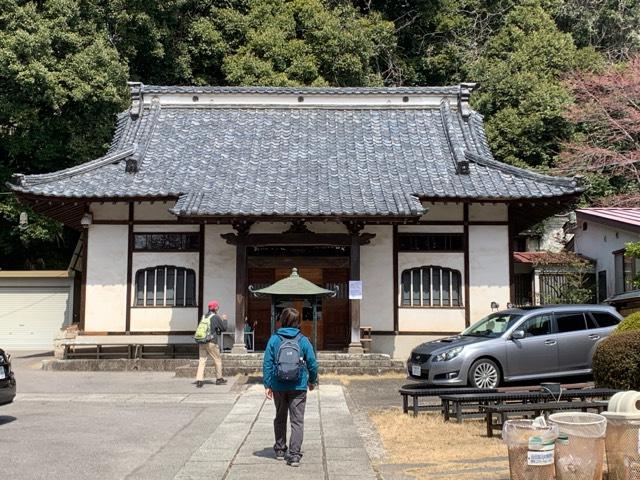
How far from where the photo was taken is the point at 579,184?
1780 cm

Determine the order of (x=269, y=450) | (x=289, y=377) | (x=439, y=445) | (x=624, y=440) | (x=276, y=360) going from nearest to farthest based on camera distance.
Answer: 1. (x=624, y=440)
2. (x=289, y=377)
3. (x=276, y=360)
4. (x=269, y=450)
5. (x=439, y=445)

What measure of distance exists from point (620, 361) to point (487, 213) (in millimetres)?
10572

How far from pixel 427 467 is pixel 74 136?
23.3m

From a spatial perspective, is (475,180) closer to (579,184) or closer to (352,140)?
(579,184)

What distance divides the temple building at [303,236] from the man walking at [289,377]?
9.64 m

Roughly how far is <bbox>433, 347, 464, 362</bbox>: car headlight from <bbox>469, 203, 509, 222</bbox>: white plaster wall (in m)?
7.10

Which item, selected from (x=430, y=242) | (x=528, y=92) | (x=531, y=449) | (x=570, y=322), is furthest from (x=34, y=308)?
(x=531, y=449)

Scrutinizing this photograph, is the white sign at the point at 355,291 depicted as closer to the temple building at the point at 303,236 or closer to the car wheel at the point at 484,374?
the temple building at the point at 303,236

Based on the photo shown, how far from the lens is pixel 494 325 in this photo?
13875 millimetres

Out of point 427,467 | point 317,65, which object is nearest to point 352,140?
point 317,65

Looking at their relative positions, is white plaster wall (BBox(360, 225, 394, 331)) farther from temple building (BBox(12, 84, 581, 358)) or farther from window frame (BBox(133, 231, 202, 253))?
window frame (BBox(133, 231, 202, 253))

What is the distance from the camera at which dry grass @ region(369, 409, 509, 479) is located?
6891 mm

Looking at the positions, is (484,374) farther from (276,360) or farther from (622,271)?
(622,271)

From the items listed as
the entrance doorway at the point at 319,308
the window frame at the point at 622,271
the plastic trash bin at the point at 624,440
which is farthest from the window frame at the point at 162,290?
the plastic trash bin at the point at 624,440
